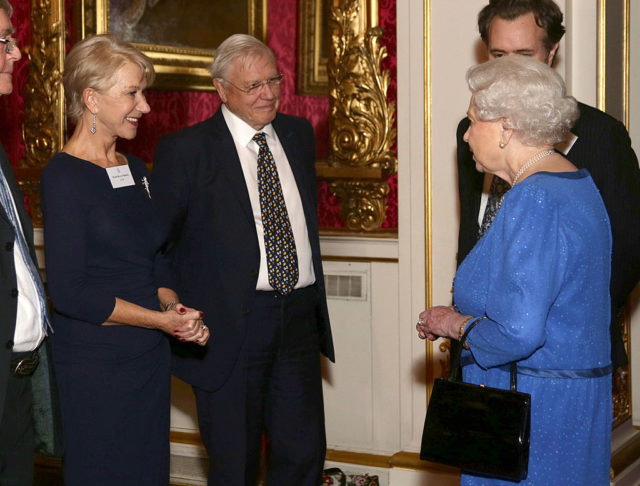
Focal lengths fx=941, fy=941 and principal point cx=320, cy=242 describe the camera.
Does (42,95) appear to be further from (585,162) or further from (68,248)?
(585,162)

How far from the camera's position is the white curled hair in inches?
94.5

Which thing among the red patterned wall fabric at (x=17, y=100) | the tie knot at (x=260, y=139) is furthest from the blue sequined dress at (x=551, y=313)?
the red patterned wall fabric at (x=17, y=100)

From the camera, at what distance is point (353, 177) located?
14.7 ft

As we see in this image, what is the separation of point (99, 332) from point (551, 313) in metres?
1.46

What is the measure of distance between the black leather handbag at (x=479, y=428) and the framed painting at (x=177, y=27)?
3.08 metres

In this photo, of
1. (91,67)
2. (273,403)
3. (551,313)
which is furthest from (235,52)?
(551,313)

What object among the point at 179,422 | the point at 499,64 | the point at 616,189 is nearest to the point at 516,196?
the point at 499,64

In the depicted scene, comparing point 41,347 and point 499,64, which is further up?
point 499,64

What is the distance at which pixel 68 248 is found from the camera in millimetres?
2930

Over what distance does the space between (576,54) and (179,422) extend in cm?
266

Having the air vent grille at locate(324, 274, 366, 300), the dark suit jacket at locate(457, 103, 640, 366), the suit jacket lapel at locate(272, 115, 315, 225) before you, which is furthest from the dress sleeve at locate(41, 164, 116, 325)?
the air vent grille at locate(324, 274, 366, 300)

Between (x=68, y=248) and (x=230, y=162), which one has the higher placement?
(x=230, y=162)

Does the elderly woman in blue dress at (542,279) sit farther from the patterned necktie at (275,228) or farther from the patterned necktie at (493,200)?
the patterned necktie at (275,228)

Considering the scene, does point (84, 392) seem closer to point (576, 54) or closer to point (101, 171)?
point (101, 171)
